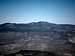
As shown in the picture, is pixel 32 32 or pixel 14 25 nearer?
pixel 32 32

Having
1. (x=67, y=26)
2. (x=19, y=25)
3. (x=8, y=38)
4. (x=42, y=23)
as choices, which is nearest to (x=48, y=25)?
(x=42, y=23)

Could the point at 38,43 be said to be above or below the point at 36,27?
below

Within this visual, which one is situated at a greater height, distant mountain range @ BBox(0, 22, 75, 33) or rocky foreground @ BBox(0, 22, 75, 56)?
distant mountain range @ BBox(0, 22, 75, 33)

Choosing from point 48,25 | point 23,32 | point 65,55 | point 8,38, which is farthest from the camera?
point 48,25

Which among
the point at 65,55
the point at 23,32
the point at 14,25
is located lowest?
the point at 65,55

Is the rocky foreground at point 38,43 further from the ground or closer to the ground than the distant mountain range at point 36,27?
closer to the ground

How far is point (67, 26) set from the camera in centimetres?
8962

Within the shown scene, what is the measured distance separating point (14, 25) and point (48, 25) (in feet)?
102

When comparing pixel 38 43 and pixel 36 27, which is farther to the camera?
pixel 36 27

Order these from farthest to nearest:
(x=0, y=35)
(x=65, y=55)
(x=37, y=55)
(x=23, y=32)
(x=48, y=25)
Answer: (x=48, y=25)
(x=23, y=32)
(x=0, y=35)
(x=65, y=55)
(x=37, y=55)

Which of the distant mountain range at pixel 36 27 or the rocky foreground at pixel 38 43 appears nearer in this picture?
the rocky foreground at pixel 38 43

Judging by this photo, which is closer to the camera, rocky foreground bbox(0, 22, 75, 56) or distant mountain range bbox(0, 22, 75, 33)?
rocky foreground bbox(0, 22, 75, 56)

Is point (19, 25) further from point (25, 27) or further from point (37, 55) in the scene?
point (37, 55)

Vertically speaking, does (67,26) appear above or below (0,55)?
above
